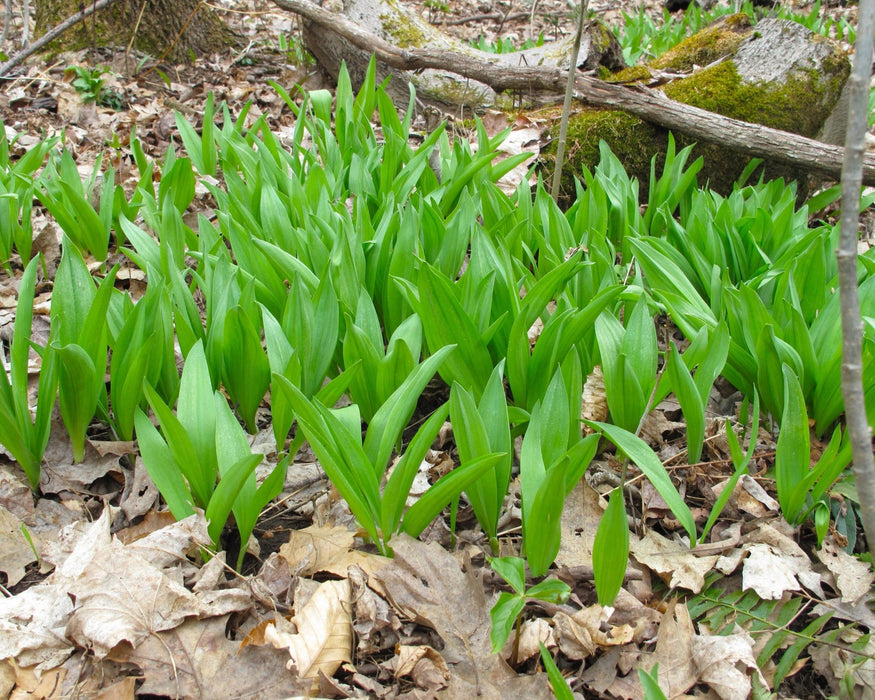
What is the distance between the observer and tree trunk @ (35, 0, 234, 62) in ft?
15.2

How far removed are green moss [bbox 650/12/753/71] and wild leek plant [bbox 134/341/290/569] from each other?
3608 millimetres

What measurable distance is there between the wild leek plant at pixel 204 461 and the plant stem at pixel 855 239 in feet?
3.01

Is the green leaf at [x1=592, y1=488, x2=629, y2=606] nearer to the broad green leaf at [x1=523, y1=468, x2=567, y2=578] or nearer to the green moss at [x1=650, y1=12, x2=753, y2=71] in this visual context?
the broad green leaf at [x1=523, y1=468, x2=567, y2=578]

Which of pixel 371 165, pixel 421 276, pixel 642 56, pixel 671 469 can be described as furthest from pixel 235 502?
pixel 642 56

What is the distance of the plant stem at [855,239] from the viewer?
0.78 meters

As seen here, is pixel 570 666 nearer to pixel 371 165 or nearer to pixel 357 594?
pixel 357 594

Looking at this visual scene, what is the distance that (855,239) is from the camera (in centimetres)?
79

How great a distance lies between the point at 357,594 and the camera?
1216 millimetres

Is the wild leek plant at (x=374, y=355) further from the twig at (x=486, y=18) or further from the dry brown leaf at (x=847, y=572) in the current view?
the twig at (x=486, y=18)

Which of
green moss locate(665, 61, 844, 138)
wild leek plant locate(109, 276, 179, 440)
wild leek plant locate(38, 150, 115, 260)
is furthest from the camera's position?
green moss locate(665, 61, 844, 138)

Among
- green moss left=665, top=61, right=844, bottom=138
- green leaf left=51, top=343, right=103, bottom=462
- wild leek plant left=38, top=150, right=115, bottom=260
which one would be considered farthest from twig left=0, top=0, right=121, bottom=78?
green moss left=665, top=61, right=844, bottom=138

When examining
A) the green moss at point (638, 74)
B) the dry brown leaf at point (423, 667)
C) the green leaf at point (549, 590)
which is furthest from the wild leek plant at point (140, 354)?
the green moss at point (638, 74)

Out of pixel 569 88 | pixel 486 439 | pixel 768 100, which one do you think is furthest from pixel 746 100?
pixel 486 439

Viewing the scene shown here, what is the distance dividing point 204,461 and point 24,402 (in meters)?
0.42
